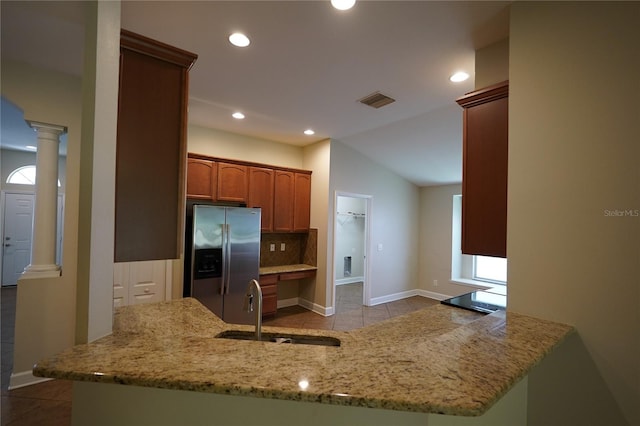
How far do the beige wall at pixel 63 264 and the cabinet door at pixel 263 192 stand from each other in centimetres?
211

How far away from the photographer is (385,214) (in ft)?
18.2

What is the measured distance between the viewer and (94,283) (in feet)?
3.69

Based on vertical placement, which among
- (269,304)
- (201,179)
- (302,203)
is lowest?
(269,304)

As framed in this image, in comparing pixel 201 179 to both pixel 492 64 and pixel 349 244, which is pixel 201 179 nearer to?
pixel 492 64

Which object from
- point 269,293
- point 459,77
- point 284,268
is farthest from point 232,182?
point 459,77

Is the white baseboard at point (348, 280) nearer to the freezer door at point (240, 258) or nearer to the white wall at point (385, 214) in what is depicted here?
the white wall at point (385, 214)

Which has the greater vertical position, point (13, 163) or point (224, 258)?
point (13, 163)

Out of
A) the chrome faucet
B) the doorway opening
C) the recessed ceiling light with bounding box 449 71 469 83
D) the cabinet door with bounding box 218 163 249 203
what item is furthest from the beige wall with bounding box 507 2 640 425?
the doorway opening

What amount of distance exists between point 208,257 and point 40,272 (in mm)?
1525

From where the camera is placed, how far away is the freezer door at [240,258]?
147 inches

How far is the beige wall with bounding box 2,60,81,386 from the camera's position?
95.5 inches

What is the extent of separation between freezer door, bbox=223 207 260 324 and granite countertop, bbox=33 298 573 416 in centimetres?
247

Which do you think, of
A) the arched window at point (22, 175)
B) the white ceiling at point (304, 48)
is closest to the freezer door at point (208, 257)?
the white ceiling at point (304, 48)

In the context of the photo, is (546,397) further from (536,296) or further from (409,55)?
(409,55)
